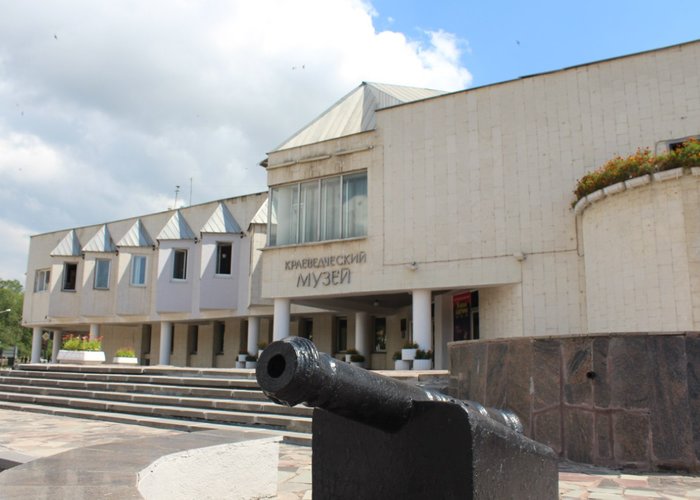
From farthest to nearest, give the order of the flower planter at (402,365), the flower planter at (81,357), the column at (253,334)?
the column at (253,334) < the flower planter at (81,357) < the flower planter at (402,365)

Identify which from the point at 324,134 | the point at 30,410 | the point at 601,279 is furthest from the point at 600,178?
the point at 30,410

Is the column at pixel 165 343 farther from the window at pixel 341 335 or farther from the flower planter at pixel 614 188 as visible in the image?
the flower planter at pixel 614 188

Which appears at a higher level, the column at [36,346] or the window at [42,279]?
the window at [42,279]

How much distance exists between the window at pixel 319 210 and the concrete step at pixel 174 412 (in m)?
7.39

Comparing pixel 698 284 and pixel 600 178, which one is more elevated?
pixel 600 178

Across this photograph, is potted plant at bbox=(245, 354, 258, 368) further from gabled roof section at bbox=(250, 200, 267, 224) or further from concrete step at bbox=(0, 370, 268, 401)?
concrete step at bbox=(0, 370, 268, 401)

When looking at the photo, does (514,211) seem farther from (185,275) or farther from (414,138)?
(185,275)

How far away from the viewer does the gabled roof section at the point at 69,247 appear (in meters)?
34.9

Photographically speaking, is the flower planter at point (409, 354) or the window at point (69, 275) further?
the window at point (69, 275)

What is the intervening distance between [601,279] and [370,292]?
22.2ft

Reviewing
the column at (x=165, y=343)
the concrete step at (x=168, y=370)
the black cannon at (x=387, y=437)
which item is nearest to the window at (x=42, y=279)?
the column at (x=165, y=343)

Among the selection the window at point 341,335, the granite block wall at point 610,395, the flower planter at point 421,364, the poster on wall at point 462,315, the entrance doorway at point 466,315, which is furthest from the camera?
the window at point 341,335

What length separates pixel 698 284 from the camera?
11.2m

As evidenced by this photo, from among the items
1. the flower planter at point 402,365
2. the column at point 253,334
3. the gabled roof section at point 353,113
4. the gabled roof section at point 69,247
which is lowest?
the flower planter at point 402,365
